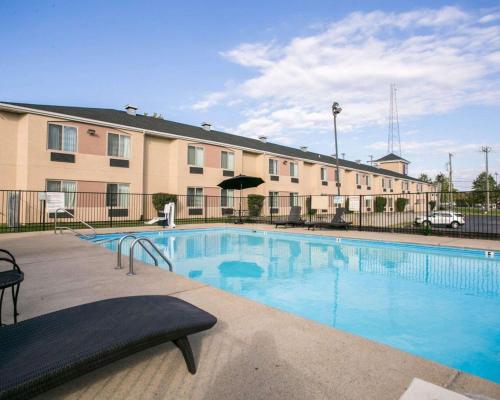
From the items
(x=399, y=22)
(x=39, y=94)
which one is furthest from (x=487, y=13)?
(x=39, y=94)

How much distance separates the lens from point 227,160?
942 inches

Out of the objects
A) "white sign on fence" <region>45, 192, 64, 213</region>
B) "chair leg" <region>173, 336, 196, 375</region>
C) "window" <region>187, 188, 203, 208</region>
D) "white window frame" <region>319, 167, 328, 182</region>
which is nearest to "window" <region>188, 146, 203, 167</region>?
"window" <region>187, 188, 203, 208</region>

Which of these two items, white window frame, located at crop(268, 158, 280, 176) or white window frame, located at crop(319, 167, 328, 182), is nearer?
white window frame, located at crop(268, 158, 280, 176)

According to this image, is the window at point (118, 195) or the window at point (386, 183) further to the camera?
the window at point (386, 183)

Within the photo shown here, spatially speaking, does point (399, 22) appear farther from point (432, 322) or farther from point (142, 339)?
point (142, 339)

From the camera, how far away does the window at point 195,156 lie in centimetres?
2150

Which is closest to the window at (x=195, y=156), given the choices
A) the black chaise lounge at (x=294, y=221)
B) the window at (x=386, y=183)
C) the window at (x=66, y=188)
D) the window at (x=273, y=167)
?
the window at (x=273, y=167)

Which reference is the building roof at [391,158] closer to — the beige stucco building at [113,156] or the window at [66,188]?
the beige stucco building at [113,156]

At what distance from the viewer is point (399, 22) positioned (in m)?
11.2

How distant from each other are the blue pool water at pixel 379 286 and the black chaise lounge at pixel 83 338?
3213 millimetres

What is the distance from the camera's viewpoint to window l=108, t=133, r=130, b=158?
58.6ft

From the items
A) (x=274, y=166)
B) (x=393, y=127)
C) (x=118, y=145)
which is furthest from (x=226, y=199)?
(x=393, y=127)

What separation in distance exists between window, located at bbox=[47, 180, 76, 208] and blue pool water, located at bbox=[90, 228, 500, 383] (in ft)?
19.8

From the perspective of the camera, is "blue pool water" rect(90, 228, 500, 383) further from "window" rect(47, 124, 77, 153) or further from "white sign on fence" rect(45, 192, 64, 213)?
"window" rect(47, 124, 77, 153)
